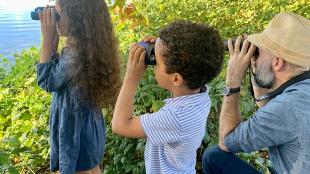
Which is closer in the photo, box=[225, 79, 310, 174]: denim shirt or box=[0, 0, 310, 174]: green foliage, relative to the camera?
box=[225, 79, 310, 174]: denim shirt

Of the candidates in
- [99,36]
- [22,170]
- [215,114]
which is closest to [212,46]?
[99,36]

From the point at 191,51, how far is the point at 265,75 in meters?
0.45

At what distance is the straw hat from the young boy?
0.89 ft

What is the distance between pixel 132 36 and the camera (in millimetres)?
4414

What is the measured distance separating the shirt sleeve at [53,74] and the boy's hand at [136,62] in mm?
655

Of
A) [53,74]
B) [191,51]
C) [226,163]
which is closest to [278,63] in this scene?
[191,51]

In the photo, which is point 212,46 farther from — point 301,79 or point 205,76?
point 301,79

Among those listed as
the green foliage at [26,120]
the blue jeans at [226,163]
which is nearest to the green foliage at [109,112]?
the green foliage at [26,120]

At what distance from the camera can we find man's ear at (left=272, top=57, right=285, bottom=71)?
6.09 feet

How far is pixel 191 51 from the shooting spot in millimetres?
1657

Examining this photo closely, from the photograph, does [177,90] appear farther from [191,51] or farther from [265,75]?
[265,75]

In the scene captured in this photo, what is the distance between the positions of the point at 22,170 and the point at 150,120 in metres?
2.06

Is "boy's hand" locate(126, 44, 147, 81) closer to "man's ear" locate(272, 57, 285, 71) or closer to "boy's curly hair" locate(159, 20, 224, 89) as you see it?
"boy's curly hair" locate(159, 20, 224, 89)

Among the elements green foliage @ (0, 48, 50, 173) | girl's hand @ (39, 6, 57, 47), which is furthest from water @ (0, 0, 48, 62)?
girl's hand @ (39, 6, 57, 47)
